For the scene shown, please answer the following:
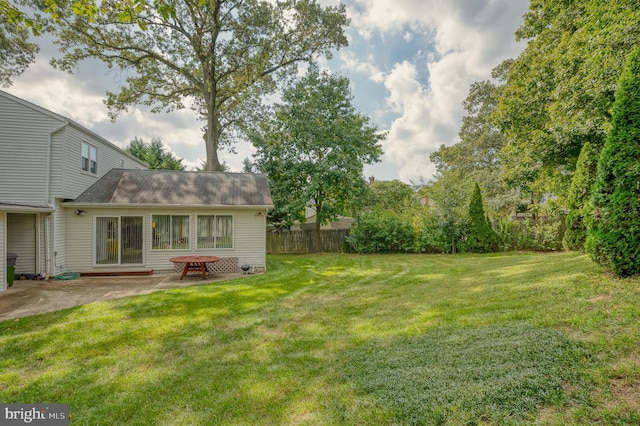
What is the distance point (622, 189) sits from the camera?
4484 mm

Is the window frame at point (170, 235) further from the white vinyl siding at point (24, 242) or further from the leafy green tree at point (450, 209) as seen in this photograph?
the leafy green tree at point (450, 209)

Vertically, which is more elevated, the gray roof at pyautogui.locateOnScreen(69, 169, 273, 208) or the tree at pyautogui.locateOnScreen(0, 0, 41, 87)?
the tree at pyautogui.locateOnScreen(0, 0, 41, 87)

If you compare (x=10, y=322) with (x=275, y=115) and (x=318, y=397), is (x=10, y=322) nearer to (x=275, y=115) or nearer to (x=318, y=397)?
(x=318, y=397)

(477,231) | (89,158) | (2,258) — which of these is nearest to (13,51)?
(89,158)

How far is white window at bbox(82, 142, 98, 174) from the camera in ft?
34.2

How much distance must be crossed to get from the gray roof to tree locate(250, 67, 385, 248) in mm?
2976

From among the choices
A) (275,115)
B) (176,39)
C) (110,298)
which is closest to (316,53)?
(275,115)

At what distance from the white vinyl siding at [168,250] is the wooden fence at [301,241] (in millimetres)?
6118

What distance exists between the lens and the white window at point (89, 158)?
10.4 meters

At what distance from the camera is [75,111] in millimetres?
13820

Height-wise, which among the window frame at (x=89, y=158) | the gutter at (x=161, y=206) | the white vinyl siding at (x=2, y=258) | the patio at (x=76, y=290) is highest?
the window frame at (x=89, y=158)

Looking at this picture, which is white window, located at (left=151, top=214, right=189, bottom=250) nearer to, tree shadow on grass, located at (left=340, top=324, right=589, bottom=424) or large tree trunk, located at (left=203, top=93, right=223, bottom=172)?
large tree trunk, located at (left=203, top=93, right=223, bottom=172)

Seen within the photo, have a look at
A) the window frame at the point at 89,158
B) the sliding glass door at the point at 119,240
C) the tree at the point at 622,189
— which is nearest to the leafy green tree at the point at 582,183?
the tree at the point at 622,189

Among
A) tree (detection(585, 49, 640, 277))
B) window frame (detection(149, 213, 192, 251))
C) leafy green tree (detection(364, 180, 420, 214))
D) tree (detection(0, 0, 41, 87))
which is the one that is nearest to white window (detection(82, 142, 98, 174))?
window frame (detection(149, 213, 192, 251))
